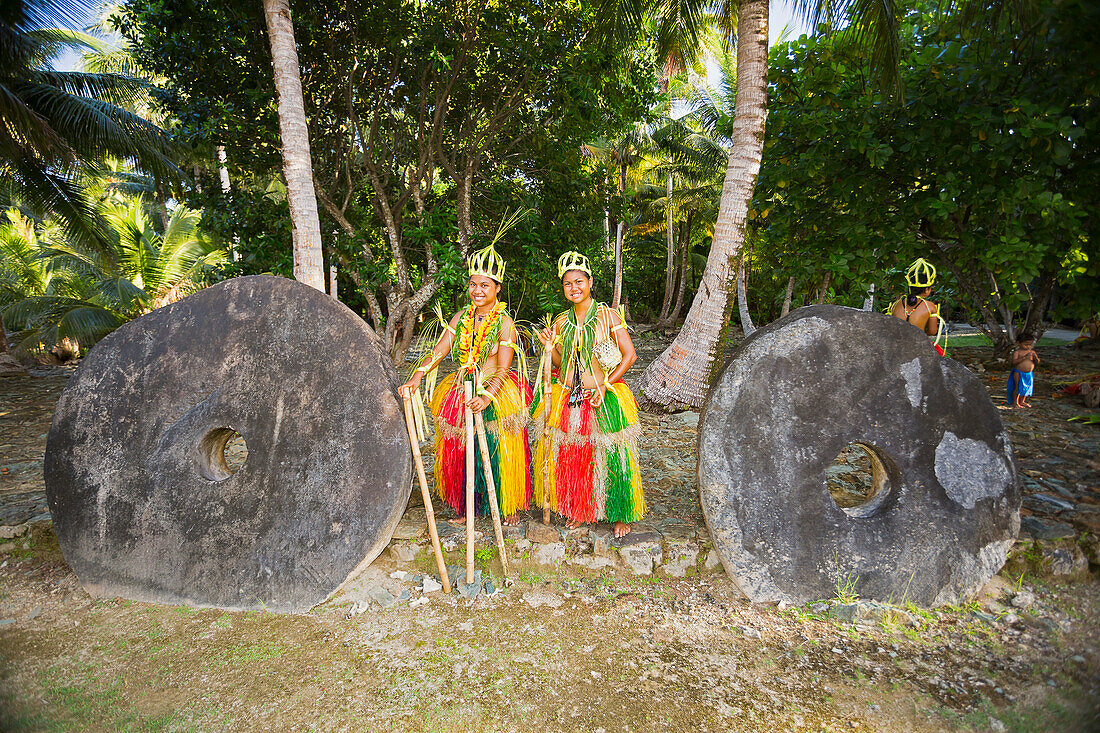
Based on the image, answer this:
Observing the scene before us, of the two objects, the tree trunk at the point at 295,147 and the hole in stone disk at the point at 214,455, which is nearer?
the hole in stone disk at the point at 214,455

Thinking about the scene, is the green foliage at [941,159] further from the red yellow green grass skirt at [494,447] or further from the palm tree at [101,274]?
the palm tree at [101,274]

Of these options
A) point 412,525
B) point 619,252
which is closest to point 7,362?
point 412,525

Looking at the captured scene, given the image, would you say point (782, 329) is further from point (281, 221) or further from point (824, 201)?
point (281, 221)

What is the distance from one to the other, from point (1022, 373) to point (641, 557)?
6173 millimetres

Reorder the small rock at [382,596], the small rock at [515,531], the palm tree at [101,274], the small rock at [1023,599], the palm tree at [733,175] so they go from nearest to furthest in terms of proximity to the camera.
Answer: the small rock at [1023,599]
the small rock at [382,596]
the small rock at [515,531]
the palm tree at [733,175]
the palm tree at [101,274]

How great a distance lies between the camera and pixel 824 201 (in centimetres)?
702

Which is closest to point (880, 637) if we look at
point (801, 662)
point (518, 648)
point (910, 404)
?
point (801, 662)

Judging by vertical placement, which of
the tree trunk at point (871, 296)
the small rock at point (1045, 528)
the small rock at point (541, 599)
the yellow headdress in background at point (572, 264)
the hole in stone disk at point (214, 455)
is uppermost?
the tree trunk at point (871, 296)

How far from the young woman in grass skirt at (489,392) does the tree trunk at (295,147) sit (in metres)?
1.67

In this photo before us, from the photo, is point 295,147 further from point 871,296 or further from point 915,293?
point 871,296

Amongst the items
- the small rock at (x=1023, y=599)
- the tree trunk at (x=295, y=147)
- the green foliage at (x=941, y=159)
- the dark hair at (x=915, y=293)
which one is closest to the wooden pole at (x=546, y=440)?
the tree trunk at (x=295, y=147)

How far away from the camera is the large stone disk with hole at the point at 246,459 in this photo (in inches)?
116

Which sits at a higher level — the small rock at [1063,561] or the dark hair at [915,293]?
the dark hair at [915,293]

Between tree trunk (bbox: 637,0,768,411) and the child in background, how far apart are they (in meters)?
3.68
